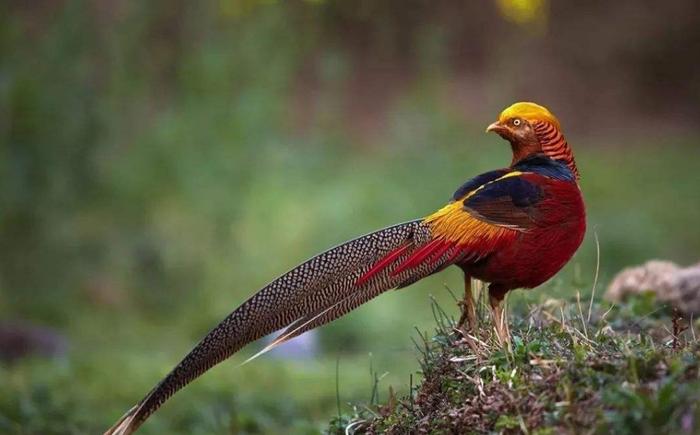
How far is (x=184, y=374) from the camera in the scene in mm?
3627

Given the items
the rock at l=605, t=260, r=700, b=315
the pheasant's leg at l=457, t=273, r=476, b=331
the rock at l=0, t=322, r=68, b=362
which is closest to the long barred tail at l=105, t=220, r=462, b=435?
the pheasant's leg at l=457, t=273, r=476, b=331

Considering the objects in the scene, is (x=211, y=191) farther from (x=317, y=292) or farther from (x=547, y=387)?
(x=547, y=387)

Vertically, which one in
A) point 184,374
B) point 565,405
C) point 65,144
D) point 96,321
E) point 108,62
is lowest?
point 565,405

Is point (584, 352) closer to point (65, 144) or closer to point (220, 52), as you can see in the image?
point (65, 144)

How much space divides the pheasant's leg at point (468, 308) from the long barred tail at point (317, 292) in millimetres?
202

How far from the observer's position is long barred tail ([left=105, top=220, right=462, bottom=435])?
362 centimetres

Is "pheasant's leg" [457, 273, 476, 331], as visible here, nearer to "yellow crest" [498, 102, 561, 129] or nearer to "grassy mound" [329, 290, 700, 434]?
"grassy mound" [329, 290, 700, 434]

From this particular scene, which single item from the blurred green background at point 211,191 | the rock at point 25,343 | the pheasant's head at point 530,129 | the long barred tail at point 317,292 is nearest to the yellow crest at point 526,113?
the pheasant's head at point 530,129

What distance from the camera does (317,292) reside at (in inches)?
145

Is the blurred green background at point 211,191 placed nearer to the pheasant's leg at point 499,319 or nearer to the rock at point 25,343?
the rock at point 25,343

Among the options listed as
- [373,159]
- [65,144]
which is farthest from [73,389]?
[373,159]

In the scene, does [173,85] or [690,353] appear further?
[173,85]

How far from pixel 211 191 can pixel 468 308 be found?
6841mm

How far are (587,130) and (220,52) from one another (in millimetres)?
7410
